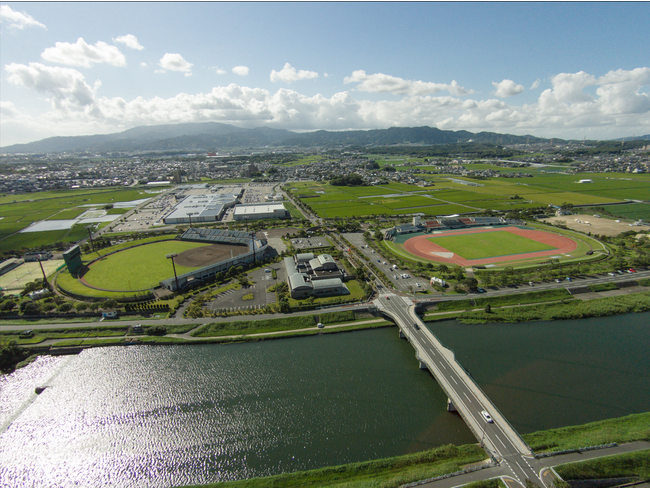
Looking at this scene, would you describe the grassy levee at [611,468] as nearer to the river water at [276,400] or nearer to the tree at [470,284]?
the river water at [276,400]

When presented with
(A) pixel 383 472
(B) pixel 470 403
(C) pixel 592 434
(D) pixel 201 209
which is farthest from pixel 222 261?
(D) pixel 201 209

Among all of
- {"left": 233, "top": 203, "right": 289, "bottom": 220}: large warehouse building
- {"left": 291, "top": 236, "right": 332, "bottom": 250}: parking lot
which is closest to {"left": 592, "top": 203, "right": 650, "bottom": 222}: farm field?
{"left": 291, "top": 236, "right": 332, "bottom": 250}: parking lot

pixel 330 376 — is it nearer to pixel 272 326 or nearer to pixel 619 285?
pixel 272 326

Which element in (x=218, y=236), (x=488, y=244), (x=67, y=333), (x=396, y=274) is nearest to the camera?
(x=67, y=333)

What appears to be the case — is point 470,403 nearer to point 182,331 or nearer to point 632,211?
point 182,331

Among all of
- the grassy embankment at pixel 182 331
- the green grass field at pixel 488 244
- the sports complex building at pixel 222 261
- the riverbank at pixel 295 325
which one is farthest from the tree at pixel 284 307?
the green grass field at pixel 488 244

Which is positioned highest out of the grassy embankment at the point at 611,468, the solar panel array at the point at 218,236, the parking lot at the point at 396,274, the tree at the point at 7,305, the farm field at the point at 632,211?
the solar panel array at the point at 218,236

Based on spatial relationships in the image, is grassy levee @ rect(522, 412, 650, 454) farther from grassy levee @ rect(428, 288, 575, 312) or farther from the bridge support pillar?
grassy levee @ rect(428, 288, 575, 312)
